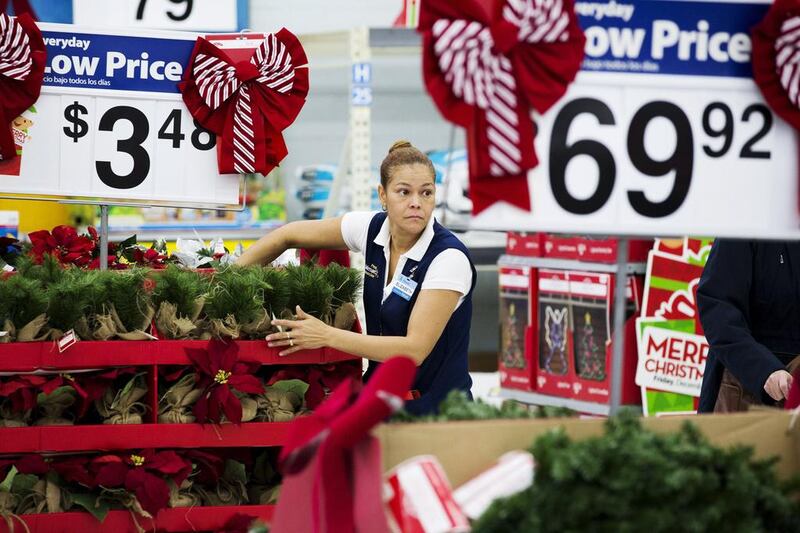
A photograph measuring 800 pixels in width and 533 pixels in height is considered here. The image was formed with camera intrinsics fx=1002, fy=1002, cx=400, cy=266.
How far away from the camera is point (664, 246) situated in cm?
449

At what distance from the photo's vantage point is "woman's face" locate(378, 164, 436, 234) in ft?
8.14

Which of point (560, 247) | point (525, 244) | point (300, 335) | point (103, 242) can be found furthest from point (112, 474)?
point (525, 244)

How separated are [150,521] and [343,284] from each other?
A: 669 millimetres

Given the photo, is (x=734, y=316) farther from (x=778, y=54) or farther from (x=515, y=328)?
(x=515, y=328)

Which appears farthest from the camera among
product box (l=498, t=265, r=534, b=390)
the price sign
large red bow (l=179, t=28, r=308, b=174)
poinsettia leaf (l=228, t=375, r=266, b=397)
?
the price sign

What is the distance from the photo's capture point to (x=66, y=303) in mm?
2068

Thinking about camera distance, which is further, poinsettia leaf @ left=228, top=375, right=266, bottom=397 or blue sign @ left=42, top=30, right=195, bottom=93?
blue sign @ left=42, top=30, right=195, bottom=93

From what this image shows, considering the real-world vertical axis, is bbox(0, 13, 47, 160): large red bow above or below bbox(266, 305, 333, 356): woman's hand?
above

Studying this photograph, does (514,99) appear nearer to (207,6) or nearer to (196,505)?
(196,505)

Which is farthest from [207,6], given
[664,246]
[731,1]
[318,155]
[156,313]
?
[731,1]

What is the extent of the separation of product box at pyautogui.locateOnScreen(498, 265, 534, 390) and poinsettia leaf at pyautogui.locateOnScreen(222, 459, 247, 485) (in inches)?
124

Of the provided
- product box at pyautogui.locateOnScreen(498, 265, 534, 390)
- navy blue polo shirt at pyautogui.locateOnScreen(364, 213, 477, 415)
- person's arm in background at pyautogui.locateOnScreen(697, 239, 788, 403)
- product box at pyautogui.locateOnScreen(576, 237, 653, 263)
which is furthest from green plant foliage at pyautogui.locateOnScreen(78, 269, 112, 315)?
product box at pyautogui.locateOnScreen(498, 265, 534, 390)

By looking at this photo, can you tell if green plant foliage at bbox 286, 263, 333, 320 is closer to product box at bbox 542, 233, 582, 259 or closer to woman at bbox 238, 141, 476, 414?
woman at bbox 238, 141, 476, 414

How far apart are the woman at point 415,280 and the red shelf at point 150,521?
1.49 ft
